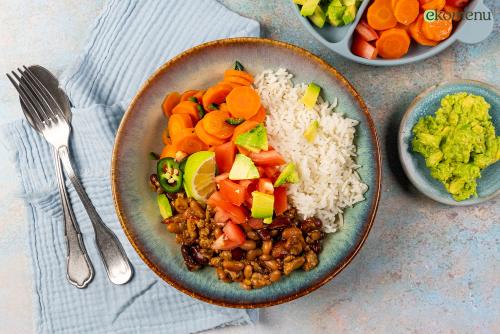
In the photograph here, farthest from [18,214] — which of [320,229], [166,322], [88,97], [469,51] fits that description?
[469,51]

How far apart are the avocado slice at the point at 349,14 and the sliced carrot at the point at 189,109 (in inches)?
34.8

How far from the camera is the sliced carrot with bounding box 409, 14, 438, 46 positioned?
8.35 ft

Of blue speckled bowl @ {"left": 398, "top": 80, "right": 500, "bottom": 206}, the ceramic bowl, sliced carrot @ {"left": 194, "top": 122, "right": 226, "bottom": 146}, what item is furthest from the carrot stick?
blue speckled bowl @ {"left": 398, "top": 80, "right": 500, "bottom": 206}

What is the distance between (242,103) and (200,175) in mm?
415

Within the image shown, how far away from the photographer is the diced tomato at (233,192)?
7.45ft

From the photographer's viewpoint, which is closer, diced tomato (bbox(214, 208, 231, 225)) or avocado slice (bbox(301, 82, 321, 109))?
diced tomato (bbox(214, 208, 231, 225))

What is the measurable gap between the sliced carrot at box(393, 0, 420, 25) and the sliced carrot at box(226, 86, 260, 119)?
0.84 meters

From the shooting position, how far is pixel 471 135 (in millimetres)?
2449

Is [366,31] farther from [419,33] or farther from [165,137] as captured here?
[165,137]

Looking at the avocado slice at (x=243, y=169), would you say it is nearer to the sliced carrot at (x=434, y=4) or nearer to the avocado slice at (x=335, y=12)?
the avocado slice at (x=335, y=12)

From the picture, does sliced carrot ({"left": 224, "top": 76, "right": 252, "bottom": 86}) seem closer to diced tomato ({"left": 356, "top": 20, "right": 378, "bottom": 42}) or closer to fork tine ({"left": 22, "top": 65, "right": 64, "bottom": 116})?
diced tomato ({"left": 356, "top": 20, "right": 378, "bottom": 42})

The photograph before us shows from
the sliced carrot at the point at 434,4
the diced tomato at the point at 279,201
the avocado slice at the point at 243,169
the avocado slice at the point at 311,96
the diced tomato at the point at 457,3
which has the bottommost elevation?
the diced tomato at the point at 279,201

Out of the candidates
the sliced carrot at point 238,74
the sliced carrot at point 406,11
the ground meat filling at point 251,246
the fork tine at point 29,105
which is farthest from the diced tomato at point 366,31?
the fork tine at point 29,105

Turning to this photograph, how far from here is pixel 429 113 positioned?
268 cm
